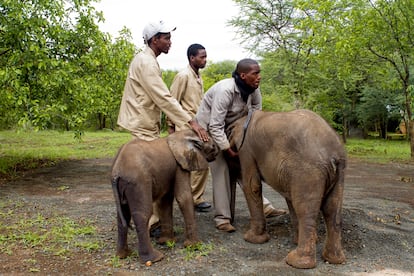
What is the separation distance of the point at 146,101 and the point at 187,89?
1235mm

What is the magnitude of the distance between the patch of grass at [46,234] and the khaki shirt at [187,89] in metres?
2.14

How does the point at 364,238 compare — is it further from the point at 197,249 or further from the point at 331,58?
the point at 331,58

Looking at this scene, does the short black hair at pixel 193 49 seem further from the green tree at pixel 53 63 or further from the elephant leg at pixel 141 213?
the green tree at pixel 53 63

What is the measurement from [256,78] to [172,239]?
6.88 feet

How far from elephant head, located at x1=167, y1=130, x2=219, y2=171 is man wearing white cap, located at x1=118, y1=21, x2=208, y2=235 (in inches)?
3.6

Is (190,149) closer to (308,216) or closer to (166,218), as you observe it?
(166,218)

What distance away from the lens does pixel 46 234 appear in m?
5.34

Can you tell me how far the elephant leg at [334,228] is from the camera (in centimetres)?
433

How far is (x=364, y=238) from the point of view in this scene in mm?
5059

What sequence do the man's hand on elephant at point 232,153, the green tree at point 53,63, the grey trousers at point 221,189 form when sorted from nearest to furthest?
the man's hand on elephant at point 232,153 → the grey trousers at point 221,189 → the green tree at point 53,63

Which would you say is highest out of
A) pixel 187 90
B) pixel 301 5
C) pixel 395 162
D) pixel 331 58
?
pixel 301 5

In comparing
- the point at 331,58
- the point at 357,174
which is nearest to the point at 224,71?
the point at 331,58

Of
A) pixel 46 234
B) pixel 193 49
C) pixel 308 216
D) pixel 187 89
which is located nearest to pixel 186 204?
pixel 308 216

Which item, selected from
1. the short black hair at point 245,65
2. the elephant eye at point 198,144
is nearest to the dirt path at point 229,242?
the elephant eye at point 198,144
